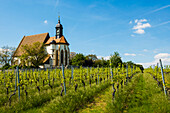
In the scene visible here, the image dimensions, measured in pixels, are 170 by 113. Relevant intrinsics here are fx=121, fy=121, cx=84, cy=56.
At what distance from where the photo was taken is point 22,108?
530cm

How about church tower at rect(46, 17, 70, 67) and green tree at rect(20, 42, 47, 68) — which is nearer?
green tree at rect(20, 42, 47, 68)

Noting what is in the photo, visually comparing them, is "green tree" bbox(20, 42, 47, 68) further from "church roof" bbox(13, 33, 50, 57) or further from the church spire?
the church spire

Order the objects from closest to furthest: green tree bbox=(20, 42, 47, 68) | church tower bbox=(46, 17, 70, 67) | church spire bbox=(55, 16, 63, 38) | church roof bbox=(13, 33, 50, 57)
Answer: green tree bbox=(20, 42, 47, 68), church tower bbox=(46, 17, 70, 67), church spire bbox=(55, 16, 63, 38), church roof bbox=(13, 33, 50, 57)

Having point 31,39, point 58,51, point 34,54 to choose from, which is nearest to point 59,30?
point 58,51

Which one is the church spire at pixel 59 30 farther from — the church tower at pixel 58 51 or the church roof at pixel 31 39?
the church roof at pixel 31 39

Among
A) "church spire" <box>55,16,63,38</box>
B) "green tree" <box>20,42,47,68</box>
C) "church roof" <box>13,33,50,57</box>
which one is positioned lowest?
"green tree" <box>20,42,47,68</box>

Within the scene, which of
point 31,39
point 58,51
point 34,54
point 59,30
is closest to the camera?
point 34,54

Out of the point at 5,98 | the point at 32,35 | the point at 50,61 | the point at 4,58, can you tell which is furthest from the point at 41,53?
the point at 5,98

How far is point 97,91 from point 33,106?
395 centimetres

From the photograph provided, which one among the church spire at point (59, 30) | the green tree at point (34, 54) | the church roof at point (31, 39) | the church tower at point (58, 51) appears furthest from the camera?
the church roof at point (31, 39)

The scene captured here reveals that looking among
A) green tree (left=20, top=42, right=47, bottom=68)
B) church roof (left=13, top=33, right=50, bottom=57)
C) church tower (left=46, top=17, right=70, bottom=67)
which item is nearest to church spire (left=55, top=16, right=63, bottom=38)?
church tower (left=46, top=17, right=70, bottom=67)

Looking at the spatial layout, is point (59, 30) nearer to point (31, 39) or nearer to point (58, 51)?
point (58, 51)

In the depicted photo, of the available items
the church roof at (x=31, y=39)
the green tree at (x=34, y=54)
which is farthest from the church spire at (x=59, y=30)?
the green tree at (x=34, y=54)

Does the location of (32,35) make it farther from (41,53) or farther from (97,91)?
(97,91)
